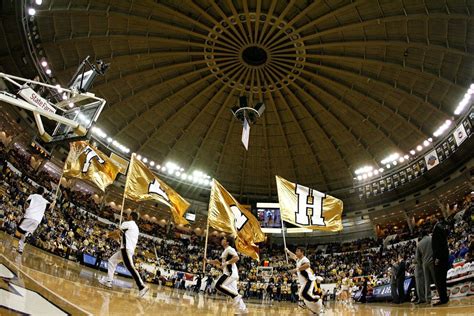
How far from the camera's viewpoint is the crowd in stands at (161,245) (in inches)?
1033

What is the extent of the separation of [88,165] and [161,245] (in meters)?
26.5

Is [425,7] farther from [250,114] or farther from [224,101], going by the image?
[224,101]

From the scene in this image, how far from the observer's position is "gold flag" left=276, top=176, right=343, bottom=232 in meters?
16.3

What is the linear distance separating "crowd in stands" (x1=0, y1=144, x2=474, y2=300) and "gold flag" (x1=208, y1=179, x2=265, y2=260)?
1156 cm

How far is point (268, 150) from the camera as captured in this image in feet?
155

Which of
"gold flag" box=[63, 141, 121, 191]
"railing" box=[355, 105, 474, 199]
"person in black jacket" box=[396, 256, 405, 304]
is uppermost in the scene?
"railing" box=[355, 105, 474, 199]

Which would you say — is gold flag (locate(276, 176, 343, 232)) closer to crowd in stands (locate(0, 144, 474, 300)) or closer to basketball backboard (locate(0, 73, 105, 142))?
crowd in stands (locate(0, 144, 474, 300))

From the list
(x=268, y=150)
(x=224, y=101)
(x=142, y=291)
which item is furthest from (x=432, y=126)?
(x=142, y=291)

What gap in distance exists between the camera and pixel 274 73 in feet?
127

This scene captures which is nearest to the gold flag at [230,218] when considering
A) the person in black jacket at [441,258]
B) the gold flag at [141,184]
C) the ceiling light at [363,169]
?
the gold flag at [141,184]

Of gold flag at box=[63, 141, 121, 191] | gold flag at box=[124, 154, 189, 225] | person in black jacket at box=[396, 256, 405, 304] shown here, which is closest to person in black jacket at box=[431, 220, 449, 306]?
person in black jacket at box=[396, 256, 405, 304]

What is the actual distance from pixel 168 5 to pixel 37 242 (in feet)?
77.1

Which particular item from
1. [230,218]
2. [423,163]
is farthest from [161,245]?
[423,163]

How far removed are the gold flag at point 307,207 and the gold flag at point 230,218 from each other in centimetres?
386
